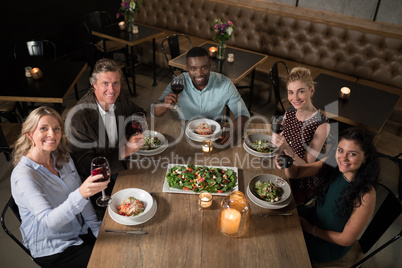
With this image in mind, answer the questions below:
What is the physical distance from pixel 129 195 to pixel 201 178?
15.8 inches

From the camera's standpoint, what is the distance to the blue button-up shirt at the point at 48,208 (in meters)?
1.48

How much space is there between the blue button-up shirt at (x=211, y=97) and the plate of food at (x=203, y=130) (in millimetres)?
279

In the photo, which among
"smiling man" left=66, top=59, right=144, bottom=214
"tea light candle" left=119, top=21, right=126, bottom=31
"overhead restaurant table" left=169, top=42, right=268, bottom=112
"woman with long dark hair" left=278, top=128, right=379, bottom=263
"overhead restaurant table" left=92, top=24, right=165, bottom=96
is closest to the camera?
"woman with long dark hair" left=278, top=128, right=379, bottom=263

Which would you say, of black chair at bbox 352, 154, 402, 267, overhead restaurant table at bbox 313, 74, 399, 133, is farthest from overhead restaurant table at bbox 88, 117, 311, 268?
overhead restaurant table at bbox 313, 74, 399, 133

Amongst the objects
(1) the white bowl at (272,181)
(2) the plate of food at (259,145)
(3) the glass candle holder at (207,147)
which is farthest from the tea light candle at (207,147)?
(1) the white bowl at (272,181)

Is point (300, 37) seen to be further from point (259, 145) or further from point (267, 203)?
point (267, 203)

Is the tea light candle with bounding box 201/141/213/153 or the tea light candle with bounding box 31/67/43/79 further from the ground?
the tea light candle with bounding box 31/67/43/79

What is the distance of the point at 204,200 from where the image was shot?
5.34ft

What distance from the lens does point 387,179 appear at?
3.19 metres

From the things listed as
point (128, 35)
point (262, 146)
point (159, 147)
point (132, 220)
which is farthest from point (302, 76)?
point (128, 35)

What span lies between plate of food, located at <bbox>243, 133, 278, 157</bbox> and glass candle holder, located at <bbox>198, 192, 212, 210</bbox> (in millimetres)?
533

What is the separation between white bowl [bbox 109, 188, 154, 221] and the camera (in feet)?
5.01

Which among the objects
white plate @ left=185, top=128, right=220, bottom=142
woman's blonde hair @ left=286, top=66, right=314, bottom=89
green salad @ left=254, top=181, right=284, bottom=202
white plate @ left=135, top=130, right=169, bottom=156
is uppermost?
woman's blonde hair @ left=286, top=66, right=314, bottom=89

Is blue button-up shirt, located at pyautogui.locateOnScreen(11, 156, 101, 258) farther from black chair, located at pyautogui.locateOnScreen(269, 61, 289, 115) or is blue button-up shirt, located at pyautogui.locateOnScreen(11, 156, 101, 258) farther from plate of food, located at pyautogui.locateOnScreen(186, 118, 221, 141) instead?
black chair, located at pyautogui.locateOnScreen(269, 61, 289, 115)
